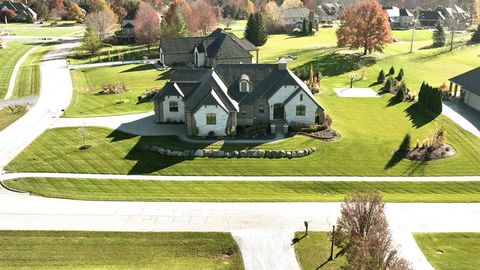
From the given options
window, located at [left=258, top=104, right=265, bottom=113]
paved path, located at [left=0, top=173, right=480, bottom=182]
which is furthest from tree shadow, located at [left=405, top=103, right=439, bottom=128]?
window, located at [left=258, top=104, right=265, bottom=113]

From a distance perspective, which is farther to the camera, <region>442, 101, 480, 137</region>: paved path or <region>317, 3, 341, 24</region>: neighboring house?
<region>317, 3, 341, 24</region>: neighboring house

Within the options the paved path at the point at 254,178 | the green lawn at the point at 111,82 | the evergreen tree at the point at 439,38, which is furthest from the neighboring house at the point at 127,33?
the paved path at the point at 254,178

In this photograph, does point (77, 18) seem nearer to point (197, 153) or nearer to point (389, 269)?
point (197, 153)

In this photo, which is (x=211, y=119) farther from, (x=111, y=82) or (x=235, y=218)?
(x=111, y=82)

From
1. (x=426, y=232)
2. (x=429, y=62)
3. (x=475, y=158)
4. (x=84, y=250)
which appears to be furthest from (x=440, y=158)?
(x=429, y=62)

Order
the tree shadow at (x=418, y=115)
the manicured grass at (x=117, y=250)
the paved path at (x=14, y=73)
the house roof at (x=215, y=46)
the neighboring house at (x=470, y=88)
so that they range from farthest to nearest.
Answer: the house roof at (x=215, y=46), the paved path at (x=14, y=73), the neighboring house at (x=470, y=88), the tree shadow at (x=418, y=115), the manicured grass at (x=117, y=250)

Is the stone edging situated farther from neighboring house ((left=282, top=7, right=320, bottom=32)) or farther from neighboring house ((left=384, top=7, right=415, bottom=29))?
neighboring house ((left=384, top=7, right=415, bottom=29))

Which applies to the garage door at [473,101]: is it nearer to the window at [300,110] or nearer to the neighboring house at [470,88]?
the neighboring house at [470,88]
